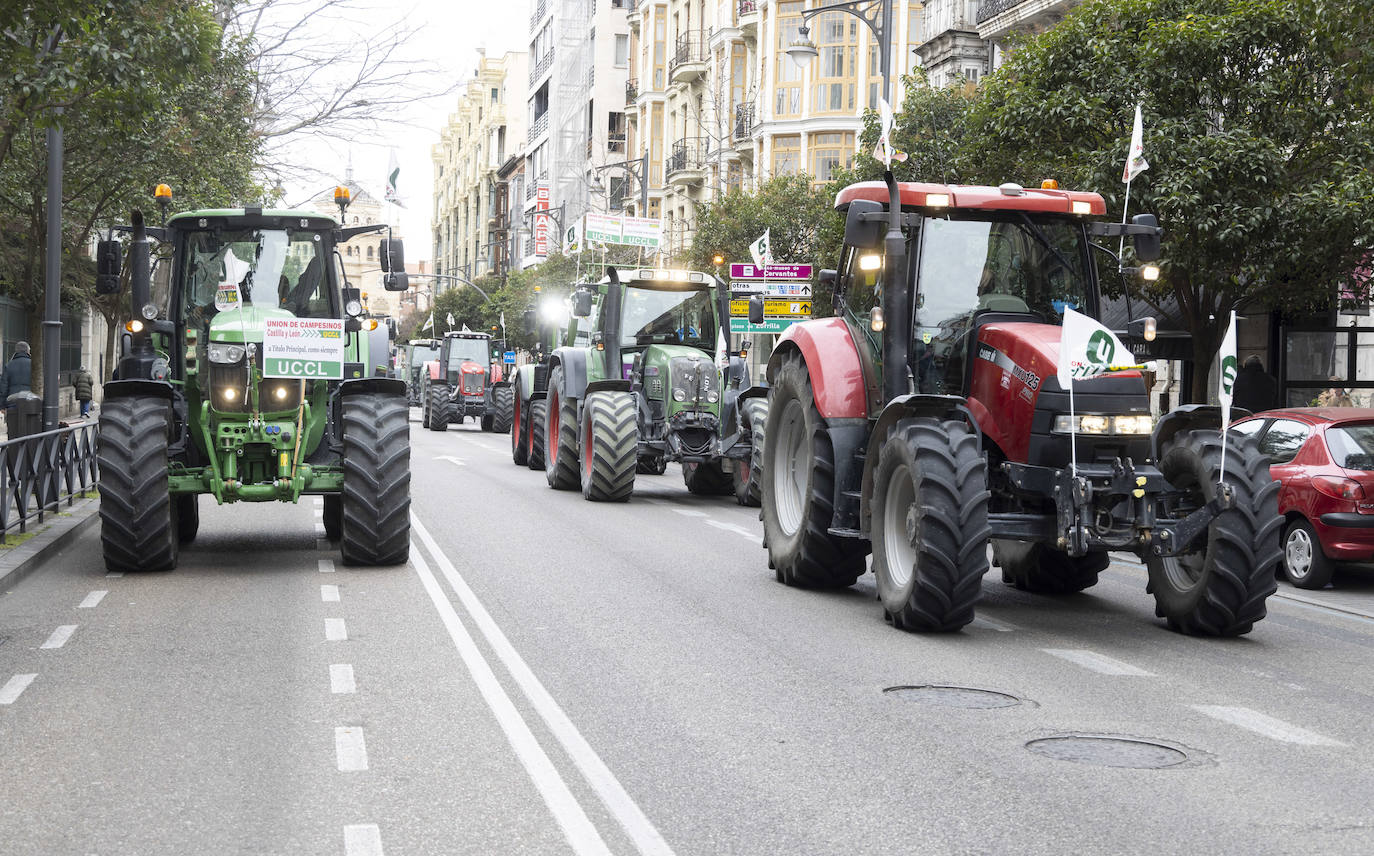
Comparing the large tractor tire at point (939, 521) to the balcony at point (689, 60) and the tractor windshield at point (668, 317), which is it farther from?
the balcony at point (689, 60)

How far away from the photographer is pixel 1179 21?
2042 cm

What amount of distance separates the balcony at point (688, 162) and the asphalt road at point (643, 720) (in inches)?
1791

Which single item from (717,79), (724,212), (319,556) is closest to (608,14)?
(717,79)

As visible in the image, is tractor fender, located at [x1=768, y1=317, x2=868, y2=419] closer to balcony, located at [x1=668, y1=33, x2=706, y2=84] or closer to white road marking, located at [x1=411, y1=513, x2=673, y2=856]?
white road marking, located at [x1=411, y1=513, x2=673, y2=856]

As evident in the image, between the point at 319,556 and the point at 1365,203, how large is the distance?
12410 millimetres

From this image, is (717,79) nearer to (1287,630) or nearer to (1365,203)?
(1365,203)

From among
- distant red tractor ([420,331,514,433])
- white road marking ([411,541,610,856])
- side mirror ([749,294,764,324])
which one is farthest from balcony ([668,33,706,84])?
white road marking ([411,541,610,856])

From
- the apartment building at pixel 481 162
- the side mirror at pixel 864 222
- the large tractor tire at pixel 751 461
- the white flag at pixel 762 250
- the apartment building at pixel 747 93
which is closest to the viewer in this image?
the side mirror at pixel 864 222

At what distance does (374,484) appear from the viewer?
40.8 ft

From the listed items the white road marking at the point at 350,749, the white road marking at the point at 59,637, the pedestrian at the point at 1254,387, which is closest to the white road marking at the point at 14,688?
the white road marking at the point at 59,637

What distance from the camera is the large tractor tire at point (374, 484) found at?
12.4 metres

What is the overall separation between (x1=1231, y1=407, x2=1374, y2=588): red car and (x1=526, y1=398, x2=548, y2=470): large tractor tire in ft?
39.9

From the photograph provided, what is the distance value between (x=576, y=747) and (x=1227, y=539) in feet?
14.8

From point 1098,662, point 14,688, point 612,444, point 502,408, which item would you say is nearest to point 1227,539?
point 1098,662
